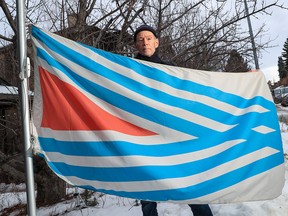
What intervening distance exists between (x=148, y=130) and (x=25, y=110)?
90 centimetres

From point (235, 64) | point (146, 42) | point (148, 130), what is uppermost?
point (235, 64)

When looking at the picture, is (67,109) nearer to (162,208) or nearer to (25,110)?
(25,110)

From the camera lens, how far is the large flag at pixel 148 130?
8.02 ft

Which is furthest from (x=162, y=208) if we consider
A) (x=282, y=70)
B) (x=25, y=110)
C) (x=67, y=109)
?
(x=282, y=70)

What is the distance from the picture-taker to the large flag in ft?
8.02

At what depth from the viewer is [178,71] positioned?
2.74 metres

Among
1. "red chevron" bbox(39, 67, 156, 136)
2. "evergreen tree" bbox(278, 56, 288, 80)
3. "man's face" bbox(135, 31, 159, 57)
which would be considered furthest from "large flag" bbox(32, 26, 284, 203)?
"evergreen tree" bbox(278, 56, 288, 80)

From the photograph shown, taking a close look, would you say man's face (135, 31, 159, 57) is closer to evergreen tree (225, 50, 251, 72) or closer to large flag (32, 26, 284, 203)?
large flag (32, 26, 284, 203)

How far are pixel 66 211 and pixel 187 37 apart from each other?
3.82 metres

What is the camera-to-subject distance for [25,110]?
2387 mm

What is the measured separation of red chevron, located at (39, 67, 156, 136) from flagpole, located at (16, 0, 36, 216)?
129mm

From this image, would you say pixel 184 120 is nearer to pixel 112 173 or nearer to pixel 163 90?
pixel 163 90

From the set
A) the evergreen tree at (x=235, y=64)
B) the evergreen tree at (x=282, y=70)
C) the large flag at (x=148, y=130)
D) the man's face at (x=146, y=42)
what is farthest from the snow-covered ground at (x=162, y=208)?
the evergreen tree at (x=282, y=70)

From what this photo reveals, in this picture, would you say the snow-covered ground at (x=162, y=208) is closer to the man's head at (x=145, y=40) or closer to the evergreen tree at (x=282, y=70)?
the man's head at (x=145, y=40)
